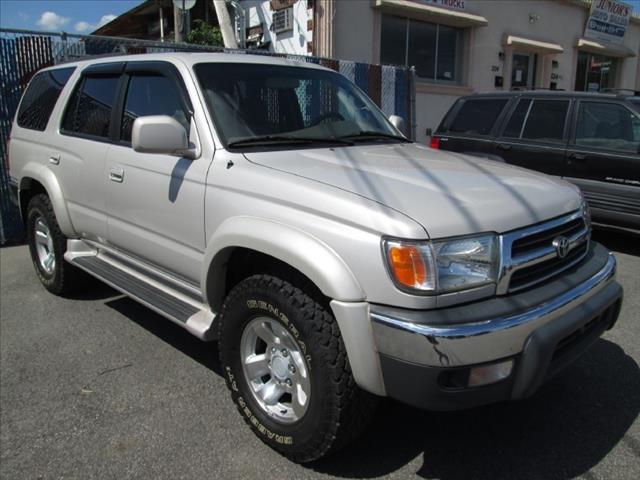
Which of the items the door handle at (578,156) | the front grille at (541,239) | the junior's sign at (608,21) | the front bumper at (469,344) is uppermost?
the junior's sign at (608,21)

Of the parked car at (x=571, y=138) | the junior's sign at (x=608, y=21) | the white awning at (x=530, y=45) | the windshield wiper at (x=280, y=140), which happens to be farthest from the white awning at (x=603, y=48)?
the windshield wiper at (x=280, y=140)

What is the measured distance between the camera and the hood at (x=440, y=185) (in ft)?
7.52

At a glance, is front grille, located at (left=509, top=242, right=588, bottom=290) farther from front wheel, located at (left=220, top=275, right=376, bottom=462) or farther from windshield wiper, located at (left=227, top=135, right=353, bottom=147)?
windshield wiper, located at (left=227, top=135, right=353, bottom=147)

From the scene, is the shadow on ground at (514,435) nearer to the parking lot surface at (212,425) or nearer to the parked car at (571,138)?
the parking lot surface at (212,425)

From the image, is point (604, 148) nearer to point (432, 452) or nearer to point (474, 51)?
point (432, 452)

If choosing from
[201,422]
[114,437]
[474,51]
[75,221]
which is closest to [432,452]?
[201,422]

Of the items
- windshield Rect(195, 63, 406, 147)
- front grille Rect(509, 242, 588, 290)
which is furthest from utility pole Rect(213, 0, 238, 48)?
front grille Rect(509, 242, 588, 290)

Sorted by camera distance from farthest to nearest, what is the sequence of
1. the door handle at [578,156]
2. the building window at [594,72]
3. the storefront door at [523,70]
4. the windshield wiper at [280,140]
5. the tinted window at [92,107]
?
the building window at [594,72] → the storefront door at [523,70] → the door handle at [578,156] → the tinted window at [92,107] → the windshield wiper at [280,140]

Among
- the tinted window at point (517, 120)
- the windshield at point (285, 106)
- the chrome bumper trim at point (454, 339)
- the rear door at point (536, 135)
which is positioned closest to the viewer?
the chrome bumper trim at point (454, 339)

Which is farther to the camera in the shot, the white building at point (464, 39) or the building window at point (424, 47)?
the building window at point (424, 47)

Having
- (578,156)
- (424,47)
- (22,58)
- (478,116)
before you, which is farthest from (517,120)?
(424,47)

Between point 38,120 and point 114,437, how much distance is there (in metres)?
3.20

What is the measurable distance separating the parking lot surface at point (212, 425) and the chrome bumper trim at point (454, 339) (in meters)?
0.77

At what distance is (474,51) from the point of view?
13930 mm
